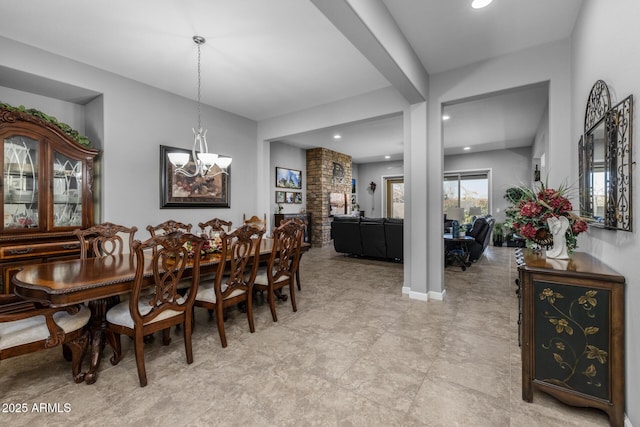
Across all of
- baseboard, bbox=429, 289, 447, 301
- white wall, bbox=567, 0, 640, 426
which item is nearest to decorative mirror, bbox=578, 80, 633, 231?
white wall, bbox=567, 0, 640, 426

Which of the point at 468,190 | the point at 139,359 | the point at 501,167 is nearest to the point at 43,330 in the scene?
the point at 139,359

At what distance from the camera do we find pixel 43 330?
1.71 meters

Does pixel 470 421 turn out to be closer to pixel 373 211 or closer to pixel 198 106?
pixel 198 106

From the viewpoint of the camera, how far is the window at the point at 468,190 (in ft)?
28.3

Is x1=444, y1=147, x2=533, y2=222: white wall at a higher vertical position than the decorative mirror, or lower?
higher

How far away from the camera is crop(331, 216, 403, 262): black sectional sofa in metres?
5.54

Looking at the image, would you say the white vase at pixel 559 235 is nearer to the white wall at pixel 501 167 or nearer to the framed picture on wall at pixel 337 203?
the framed picture on wall at pixel 337 203

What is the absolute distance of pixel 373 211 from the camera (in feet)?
35.0

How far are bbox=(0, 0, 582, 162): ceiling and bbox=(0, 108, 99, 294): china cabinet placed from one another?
713mm

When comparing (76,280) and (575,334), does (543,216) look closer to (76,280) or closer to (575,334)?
(575,334)

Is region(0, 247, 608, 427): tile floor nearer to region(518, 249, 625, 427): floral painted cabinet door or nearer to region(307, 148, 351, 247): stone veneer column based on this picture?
region(518, 249, 625, 427): floral painted cabinet door

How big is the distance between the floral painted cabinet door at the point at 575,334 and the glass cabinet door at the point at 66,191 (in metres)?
4.25

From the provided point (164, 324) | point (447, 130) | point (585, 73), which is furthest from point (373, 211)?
point (164, 324)

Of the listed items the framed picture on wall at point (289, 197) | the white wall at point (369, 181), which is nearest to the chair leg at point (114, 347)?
the framed picture on wall at point (289, 197)
